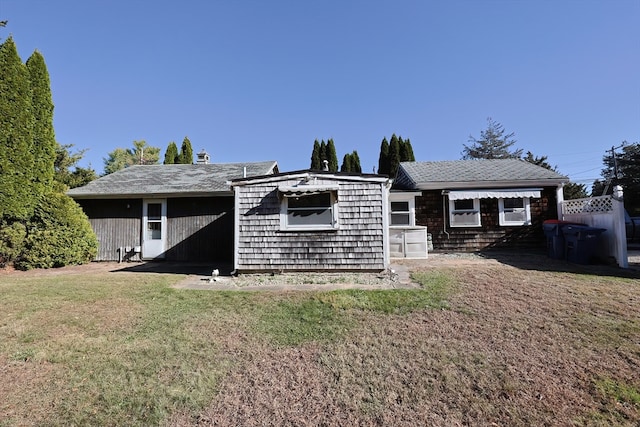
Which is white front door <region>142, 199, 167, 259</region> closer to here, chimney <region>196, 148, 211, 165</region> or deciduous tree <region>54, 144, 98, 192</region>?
chimney <region>196, 148, 211, 165</region>

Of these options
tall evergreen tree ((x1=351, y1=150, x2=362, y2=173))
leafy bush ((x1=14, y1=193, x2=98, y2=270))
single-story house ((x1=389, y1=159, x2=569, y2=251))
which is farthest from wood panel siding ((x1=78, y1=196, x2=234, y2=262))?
tall evergreen tree ((x1=351, y1=150, x2=362, y2=173))

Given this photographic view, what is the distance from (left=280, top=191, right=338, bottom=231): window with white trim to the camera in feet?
24.2

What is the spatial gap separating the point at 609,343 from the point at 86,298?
323 inches

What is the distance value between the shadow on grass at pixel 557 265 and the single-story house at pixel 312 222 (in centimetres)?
440

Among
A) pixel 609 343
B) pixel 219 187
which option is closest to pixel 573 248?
pixel 609 343

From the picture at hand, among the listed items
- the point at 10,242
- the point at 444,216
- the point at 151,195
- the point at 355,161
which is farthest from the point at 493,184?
the point at 10,242

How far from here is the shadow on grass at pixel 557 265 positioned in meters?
7.19

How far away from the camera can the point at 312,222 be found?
7.42 meters

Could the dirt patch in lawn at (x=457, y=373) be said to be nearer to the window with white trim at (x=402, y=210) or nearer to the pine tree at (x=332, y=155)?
the window with white trim at (x=402, y=210)

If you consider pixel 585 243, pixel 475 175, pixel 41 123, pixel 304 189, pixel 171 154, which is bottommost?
pixel 585 243

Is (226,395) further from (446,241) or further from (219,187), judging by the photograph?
(446,241)

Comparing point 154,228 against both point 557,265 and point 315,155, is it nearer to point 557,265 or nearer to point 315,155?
point 557,265

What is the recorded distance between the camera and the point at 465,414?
2.34m

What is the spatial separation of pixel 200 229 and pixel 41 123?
631 cm
